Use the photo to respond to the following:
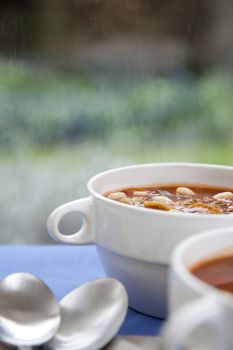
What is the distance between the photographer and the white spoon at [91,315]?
565 millimetres

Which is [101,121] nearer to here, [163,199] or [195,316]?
[163,199]

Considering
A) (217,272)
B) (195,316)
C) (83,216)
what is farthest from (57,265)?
(195,316)

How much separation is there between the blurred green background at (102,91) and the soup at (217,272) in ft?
2.51

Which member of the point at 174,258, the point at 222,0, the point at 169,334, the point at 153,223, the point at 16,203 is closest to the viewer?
the point at 169,334

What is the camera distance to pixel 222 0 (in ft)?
3.95

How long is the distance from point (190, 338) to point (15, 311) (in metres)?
0.27

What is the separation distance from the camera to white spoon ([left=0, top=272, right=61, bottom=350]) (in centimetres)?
57

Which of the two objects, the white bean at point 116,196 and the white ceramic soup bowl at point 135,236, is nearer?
the white ceramic soup bowl at point 135,236

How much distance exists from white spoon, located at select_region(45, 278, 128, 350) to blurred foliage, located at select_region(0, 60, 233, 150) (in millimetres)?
666

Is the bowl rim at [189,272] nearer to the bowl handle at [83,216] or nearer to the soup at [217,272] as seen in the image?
the soup at [217,272]

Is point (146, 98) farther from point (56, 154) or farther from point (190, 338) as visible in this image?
point (190, 338)

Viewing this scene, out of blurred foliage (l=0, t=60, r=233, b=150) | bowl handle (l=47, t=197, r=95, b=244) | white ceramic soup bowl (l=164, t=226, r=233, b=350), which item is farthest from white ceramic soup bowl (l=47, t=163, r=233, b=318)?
blurred foliage (l=0, t=60, r=233, b=150)

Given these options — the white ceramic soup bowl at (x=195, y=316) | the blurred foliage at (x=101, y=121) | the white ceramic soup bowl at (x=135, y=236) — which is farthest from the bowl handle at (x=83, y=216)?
the blurred foliage at (x=101, y=121)

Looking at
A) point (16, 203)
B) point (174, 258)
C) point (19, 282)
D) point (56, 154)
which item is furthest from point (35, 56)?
point (174, 258)
